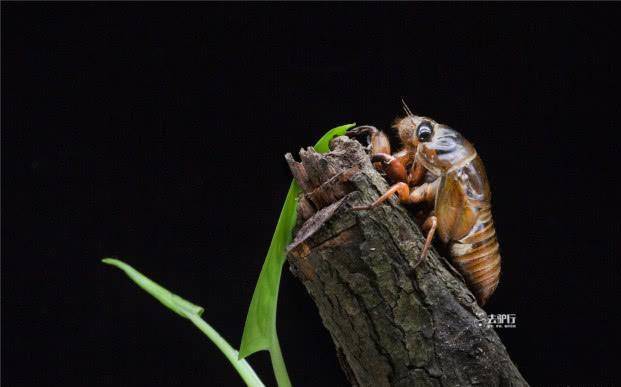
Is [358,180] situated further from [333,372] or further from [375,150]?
[333,372]

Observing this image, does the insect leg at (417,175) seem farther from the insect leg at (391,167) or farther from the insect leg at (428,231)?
the insect leg at (428,231)

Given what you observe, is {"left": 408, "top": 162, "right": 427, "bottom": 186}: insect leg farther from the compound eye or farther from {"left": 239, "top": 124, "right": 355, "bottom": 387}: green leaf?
{"left": 239, "top": 124, "right": 355, "bottom": 387}: green leaf

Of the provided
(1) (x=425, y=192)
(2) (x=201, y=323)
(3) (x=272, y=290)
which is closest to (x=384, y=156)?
(1) (x=425, y=192)

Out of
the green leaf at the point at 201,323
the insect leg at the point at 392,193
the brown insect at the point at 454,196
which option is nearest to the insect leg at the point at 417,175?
the brown insect at the point at 454,196

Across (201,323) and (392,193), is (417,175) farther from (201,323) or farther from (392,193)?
(201,323)

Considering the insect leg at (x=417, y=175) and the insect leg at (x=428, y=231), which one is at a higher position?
the insect leg at (x=417, y=175)

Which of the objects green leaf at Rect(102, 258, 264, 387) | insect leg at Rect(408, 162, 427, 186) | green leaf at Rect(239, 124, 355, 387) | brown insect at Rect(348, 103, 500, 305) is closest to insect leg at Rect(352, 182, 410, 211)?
brown insect at Rect(348, 103, 500, 305)
